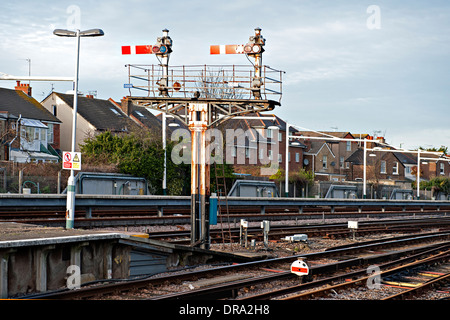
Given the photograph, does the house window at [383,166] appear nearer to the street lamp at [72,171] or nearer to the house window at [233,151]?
the house window at [233,151]

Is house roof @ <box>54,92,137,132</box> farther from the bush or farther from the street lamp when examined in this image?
the street lamp

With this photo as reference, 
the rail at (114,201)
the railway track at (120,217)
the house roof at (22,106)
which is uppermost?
the house roof at (22,106)

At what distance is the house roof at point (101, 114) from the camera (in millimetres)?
56650

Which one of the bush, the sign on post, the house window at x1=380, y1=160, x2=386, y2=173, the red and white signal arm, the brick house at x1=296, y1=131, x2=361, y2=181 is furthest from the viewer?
the house window at x1=380, y1=160, x2=386, y2=173

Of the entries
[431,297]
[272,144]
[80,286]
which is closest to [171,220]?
[80,286]

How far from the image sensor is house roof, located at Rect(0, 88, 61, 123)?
166ft

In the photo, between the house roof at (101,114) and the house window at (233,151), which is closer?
the house roof at (101,114)

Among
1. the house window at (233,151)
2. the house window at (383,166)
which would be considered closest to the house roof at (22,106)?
the house window at (233,151)

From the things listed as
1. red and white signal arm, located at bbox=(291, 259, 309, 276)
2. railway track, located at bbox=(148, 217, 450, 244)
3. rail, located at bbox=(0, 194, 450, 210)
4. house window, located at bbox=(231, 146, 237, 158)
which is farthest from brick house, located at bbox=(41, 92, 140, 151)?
red and white signal arm, located at bbox=(291, 259, 309, 276)

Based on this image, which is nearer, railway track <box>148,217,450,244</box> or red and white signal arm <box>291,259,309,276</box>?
red and white signal arm <box>291,259,309,276</box>

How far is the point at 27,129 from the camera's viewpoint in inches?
1945

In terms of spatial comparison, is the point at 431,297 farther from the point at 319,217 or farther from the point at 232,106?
the point at 319,217

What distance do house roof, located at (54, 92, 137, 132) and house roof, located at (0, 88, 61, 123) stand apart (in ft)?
11.6

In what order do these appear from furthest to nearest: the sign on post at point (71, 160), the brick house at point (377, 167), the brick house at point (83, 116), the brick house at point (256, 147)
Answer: the brick house at point (377, 167) → the brick house at point (256, 147) → the brick house at point (83, 116) → the sign on post at point (71, 160)
